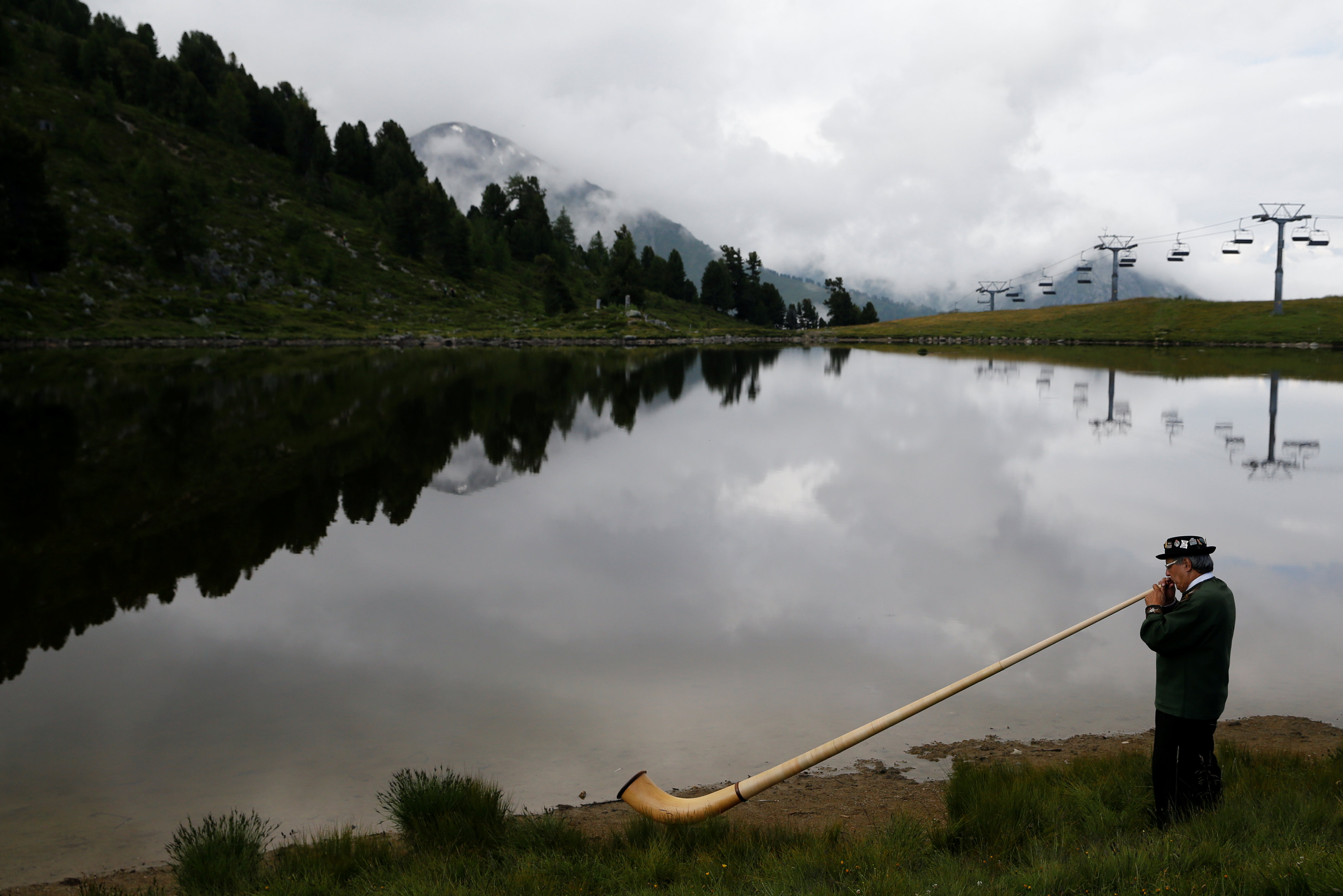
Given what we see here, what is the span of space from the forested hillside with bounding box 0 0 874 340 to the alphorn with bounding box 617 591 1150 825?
84730mm

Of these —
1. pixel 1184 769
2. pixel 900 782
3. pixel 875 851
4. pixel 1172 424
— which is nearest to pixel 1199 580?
pixel 1184 769

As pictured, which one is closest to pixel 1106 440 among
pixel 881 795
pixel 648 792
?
pixel 881 795

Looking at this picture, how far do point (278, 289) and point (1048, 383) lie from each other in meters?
91.2

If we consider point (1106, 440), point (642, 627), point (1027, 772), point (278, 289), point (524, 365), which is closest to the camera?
point (1027, 772)

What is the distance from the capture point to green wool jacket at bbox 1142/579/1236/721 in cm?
590

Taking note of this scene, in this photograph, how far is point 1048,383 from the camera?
51312 millimetres

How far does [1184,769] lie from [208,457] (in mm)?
24042

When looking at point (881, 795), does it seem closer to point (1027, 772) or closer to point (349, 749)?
point (1027, 772)

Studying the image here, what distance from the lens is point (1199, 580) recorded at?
610 centimetres

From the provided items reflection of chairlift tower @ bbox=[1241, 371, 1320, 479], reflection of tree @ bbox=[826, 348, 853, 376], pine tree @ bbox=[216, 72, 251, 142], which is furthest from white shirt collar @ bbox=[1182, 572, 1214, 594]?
pine tree @ bbox=[216, 72, 251, 142]

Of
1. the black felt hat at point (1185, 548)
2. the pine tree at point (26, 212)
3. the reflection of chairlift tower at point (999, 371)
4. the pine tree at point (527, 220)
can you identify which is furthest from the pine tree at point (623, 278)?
the black felt hat at point (1185, 548)

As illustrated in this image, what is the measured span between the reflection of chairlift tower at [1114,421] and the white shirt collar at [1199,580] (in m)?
26.2

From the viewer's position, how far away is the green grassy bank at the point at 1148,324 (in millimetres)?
104938

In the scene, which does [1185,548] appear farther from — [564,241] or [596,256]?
[596,256]
